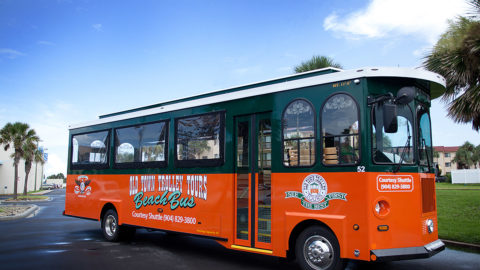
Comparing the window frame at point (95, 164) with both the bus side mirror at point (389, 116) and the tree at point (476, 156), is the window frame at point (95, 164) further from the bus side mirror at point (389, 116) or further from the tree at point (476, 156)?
the tree at point (476, 156)

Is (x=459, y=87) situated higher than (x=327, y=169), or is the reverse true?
(x=459, y=87)

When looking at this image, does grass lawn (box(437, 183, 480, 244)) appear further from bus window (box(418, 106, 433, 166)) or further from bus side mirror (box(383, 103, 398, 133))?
bus side mirror (box(383, 103, 398, 133))

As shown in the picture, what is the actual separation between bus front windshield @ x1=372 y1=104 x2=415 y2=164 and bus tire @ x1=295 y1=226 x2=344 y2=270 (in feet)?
4.60

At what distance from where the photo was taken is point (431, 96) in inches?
306

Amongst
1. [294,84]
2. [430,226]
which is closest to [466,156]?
[430,226]

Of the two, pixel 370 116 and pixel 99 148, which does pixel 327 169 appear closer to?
pixel 370 116

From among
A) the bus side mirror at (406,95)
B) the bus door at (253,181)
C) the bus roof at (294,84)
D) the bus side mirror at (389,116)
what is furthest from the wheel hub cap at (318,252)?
the bus roof at (294,84)

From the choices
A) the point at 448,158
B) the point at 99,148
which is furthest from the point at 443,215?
the point at 448,158

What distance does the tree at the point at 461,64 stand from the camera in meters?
11.9

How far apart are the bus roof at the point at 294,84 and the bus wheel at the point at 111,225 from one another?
2781 mm

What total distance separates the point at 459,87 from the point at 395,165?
8.65 m

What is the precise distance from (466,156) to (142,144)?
89.4m

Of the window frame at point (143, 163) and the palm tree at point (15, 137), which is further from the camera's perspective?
the palm tree at point (15, 137)

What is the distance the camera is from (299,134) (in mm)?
6715
